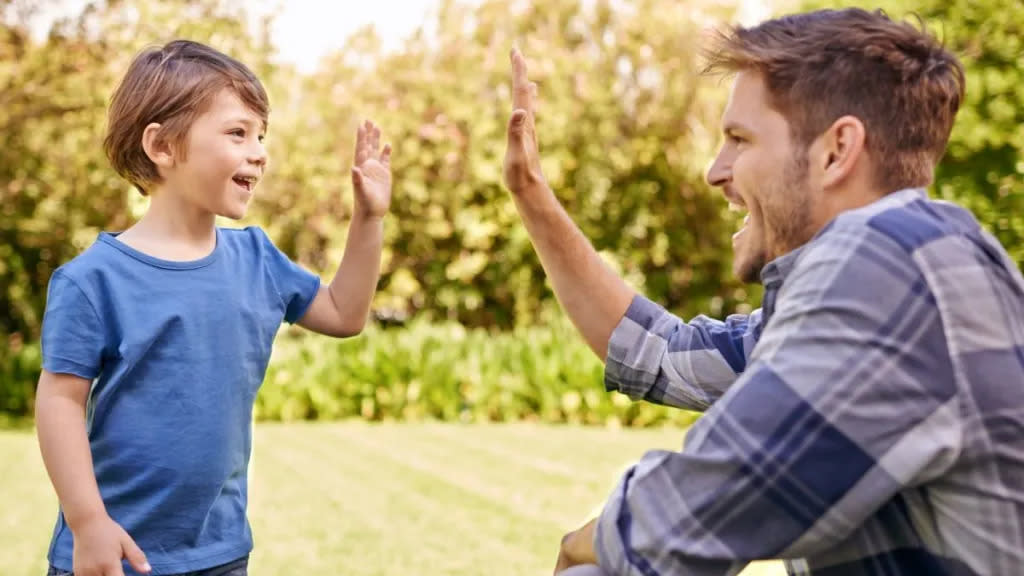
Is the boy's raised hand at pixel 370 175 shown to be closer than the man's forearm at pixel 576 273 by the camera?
No

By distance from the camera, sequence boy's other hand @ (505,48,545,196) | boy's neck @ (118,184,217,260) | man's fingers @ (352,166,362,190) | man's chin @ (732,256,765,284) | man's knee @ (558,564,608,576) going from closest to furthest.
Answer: man's knee @ (558,564,608,576)
man's chin @ (732,256,765,284)
boy's neck @ (118,184,217,260)
boy's other hand @ (505,48,545,196)
man's fingers @ (352,166,362,190)

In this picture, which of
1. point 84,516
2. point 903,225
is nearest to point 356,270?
point 84,516

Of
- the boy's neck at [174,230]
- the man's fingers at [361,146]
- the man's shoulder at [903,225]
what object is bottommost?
the boy's neck at [174,230]

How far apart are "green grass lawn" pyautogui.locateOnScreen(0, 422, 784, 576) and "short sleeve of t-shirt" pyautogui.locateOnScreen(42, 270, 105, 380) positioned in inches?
131

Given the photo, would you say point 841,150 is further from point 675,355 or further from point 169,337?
point 169,337

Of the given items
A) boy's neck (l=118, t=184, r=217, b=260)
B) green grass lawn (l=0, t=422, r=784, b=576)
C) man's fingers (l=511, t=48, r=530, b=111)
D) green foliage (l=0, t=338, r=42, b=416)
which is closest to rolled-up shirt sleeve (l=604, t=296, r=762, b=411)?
man's fingers (l=511, t=48, r=530, b=111)

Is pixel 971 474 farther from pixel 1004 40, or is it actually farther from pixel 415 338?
pixel 415 338

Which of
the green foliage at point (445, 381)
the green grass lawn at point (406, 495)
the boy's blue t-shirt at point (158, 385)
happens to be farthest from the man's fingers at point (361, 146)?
the green foliage at point (445, 381)

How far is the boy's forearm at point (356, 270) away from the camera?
255 centimetres

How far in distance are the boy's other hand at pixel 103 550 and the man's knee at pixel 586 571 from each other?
0.88 m

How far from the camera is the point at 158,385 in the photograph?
219 centimetres

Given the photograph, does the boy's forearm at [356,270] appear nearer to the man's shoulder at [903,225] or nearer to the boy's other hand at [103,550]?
the boy's other hand at [103,550]

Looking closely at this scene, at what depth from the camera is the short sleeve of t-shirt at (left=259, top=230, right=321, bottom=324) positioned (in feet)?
8.07

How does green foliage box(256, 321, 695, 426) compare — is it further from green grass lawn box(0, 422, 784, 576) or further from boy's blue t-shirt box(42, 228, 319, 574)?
boy's blue t-shirt box(42, 228, 319, 574)
